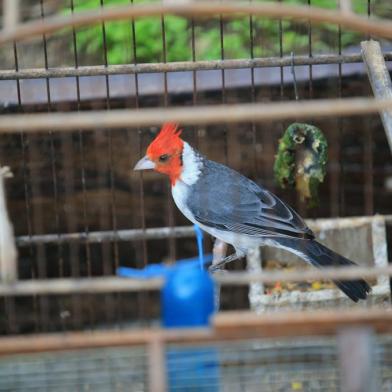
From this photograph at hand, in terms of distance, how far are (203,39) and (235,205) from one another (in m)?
2.12

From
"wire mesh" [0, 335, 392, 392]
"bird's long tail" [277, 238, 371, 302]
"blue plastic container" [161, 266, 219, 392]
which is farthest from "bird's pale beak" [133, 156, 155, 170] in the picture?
"blue plastic container" [161, 266, 219, 392]

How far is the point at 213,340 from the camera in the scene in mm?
1699

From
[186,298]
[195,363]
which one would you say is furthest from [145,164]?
[186,298]

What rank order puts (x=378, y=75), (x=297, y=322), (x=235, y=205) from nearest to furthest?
(x=297, y=322), (x=378, y=75), (x=235, y=205)

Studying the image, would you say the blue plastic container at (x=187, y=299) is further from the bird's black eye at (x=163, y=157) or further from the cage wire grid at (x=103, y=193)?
the cage wire grid at (x=103, y=193)

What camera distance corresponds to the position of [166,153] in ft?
13.1

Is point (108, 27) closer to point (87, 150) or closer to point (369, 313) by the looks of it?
point (87, 150)

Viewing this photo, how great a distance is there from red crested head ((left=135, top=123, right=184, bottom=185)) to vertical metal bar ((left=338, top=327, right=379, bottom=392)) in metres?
2.34

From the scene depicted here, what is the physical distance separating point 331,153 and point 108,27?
1.91 m

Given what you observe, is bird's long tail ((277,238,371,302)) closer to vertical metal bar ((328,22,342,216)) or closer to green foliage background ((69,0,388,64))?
vertical metal bar ((328,22,342,216))

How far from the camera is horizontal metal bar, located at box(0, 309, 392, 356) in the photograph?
5.44ft

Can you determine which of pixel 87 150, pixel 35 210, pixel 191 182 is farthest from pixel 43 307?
pixel 191 182

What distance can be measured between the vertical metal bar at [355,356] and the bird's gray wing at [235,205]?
2235 mm

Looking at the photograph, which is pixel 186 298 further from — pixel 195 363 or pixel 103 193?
pixel 103 193
